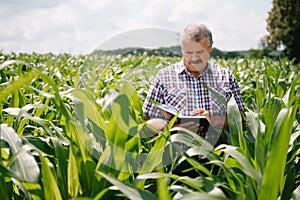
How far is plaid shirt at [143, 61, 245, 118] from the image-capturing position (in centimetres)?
274

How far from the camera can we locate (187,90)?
2.78m

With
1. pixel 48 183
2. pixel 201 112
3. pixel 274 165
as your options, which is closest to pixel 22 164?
pixel 48 183

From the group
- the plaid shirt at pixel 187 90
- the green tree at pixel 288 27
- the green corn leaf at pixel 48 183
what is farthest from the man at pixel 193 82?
the green tree at pixel 288 27

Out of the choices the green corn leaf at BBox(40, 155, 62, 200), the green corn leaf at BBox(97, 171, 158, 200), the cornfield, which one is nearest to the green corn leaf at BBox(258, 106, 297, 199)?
the cornfield

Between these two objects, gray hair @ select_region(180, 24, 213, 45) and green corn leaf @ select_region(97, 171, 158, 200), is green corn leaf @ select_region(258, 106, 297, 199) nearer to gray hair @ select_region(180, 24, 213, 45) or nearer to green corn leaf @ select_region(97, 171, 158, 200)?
green corn leaf @ select_region(97, 171, 158, 200)

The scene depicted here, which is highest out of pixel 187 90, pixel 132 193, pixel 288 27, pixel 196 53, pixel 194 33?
pixel 288 27

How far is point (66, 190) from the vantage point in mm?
1634

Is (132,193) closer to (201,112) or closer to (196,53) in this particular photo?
(201,112)

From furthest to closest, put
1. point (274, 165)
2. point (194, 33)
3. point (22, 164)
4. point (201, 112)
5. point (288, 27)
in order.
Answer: point (288, 27) → point (194, 33) → point (201, 112) → point (22, 164) → point (274, 165)

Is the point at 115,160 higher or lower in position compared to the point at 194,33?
lower

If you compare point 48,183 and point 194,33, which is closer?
point 48,183

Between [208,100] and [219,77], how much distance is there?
0.59 feet

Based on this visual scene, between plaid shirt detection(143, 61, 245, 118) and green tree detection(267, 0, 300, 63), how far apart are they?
34.2 metres

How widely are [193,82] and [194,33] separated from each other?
0.30m
